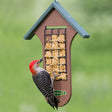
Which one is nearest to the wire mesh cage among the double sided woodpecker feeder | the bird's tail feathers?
the double sided woodpecker feeder

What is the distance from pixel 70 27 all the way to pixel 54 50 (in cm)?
32

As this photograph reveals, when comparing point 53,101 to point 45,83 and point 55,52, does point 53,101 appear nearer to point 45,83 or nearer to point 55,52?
point 45,83

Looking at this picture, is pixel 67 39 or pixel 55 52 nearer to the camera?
pixel 67 39

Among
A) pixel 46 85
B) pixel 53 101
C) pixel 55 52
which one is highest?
pixel 55 52

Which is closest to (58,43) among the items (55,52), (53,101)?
(55,52)

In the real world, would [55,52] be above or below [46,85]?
above

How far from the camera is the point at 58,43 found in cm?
365

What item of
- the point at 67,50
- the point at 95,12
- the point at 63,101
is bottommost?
the point at 63,101

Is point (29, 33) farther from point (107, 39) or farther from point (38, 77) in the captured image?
point (107, 39)

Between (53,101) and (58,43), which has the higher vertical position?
(58,43)

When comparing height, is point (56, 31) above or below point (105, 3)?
below

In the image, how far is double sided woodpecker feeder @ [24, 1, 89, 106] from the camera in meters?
3.56

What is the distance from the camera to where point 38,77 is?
3584mm

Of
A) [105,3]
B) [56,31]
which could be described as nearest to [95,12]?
[105,3]
